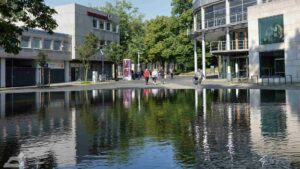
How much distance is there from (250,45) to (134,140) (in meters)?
40.9

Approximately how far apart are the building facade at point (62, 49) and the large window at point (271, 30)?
27793 mm

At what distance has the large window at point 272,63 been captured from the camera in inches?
1809

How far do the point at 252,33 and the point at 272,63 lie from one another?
432 centimetres

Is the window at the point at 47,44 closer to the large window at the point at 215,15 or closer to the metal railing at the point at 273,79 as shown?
the large window at the point at 215,15

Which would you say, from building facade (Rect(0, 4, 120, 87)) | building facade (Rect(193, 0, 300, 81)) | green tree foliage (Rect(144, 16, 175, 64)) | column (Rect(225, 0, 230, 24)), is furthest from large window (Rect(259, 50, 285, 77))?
green tree foliage (Rect(144, 16, 175, 64))

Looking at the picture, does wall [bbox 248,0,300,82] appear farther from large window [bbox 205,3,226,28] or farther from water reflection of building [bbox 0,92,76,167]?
water reflection of building [bbox 0,92,76,167]

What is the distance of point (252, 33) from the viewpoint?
49344 millimetres

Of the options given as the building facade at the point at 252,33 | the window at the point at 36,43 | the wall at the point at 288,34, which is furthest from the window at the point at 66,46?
the wall at the point at 288,34

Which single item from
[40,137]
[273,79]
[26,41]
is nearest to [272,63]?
[273,79]

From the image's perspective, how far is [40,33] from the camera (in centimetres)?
6241

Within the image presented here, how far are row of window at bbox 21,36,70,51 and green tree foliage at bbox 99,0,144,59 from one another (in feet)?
81.5

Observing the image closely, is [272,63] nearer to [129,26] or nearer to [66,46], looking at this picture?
[66,46]

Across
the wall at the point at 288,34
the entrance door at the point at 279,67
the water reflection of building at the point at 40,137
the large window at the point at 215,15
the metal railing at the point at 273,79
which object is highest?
the large window at the point at 215,15

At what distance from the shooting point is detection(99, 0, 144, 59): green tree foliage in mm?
97213
